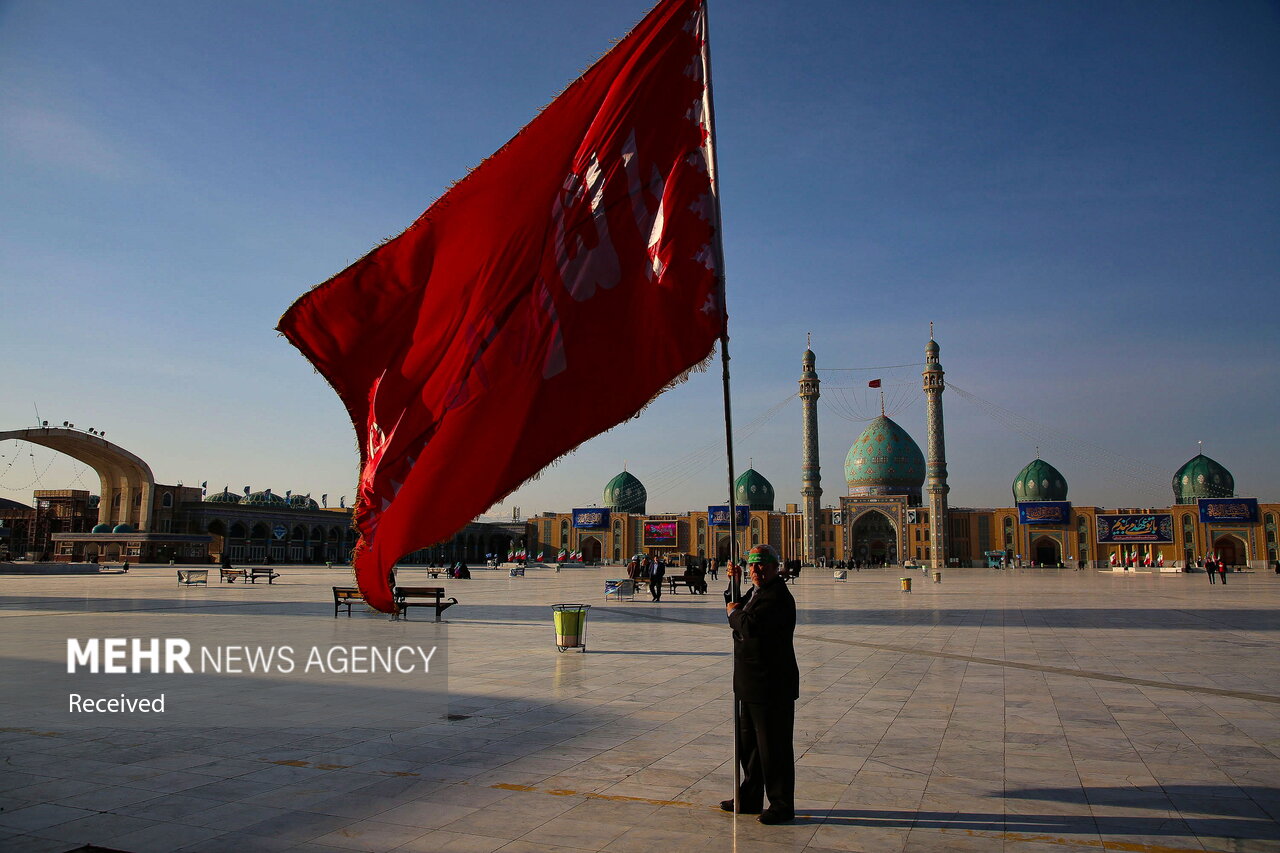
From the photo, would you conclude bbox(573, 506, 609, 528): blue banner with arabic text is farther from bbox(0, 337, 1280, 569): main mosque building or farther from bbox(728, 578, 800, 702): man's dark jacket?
bbox(728, 578, 800, 702): man's dark jacket

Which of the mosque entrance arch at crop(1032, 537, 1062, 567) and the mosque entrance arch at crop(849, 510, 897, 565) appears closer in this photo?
the mosque entrance arch at crop(1032, 537, 1062, 567)

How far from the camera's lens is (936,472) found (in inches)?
→ 3071

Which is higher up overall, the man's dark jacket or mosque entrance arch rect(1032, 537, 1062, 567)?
the man's dark jacket

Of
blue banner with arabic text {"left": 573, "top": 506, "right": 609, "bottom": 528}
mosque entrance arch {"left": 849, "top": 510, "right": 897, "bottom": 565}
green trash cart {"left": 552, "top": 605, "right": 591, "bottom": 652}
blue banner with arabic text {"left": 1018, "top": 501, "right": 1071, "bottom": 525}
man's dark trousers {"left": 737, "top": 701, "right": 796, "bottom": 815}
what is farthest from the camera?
blue banner with arabic text {"left": 573, "top": 506, "right": 609, "bottom": 528}

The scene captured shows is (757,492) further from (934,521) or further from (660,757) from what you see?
(660,757)

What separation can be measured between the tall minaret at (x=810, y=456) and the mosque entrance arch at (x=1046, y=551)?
18989mm

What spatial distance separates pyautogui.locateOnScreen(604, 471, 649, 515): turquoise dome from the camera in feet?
319

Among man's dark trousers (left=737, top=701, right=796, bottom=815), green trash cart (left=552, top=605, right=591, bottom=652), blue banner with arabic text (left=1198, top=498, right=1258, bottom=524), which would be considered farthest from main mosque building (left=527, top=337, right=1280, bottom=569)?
man's dark trousers (left=737, top=701, right=796, bottom=815)

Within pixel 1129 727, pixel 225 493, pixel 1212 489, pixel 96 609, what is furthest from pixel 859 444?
pixel 1129 727

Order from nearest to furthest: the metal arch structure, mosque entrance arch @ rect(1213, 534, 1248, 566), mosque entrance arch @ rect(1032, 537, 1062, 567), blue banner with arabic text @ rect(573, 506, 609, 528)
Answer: the metal arch structure < mosque entrance arch @ rect(1213, 534, 1248, 566) < mosque entrance arch @ rect(1032, 537, 1062, 567) < blue banner with arabic text @ rect(573, 506, 609, 528)

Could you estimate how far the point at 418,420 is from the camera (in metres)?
5.30

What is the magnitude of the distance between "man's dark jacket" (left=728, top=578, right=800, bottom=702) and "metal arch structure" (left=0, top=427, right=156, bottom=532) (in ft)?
235

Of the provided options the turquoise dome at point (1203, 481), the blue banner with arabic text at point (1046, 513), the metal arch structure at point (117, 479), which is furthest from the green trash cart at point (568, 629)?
the turquoise dome at point (1203, 481)

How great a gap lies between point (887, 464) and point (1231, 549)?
2835 centimetres
